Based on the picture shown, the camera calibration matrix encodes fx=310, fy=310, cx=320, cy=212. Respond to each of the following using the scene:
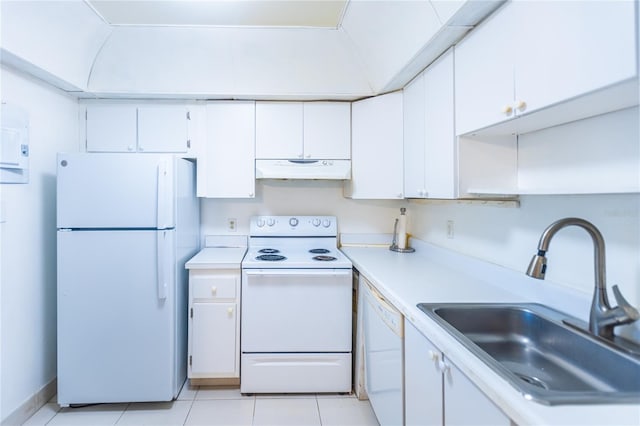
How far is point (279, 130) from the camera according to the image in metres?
2.45

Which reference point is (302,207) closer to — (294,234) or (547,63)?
(294,234)

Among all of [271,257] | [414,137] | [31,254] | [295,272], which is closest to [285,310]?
[295,272]

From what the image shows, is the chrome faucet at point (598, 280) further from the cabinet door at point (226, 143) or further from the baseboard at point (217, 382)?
the baseboard at point (217, 382)

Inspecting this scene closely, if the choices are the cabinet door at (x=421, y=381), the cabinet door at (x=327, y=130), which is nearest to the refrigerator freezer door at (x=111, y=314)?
the cabinet door at (x=327, y=130)

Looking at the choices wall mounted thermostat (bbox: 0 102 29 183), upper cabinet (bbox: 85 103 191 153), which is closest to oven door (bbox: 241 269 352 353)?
upper cabinet (bbox: 85 103 191 153)

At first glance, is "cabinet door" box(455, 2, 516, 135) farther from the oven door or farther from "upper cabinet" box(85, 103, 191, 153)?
"upper cabinet" box(85, 103, 191, 153)

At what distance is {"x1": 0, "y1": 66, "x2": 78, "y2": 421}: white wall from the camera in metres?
1.80

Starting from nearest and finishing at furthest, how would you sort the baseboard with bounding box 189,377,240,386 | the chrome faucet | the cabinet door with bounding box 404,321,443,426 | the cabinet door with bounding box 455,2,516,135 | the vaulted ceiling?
the chrome faucet, the cabinet door with bounding box 404,321,443,426, the cabinet door with bounding box 455,2,516,135, the vaulted ceiling, the baseboard with bounding box 189,377,240,386

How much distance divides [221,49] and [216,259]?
5.06 feet

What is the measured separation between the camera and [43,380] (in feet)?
6.75

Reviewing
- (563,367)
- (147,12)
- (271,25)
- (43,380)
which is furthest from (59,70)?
(563,367)

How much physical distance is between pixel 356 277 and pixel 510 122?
139cm

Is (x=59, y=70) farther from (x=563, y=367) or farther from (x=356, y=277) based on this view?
(x=563, y=367)

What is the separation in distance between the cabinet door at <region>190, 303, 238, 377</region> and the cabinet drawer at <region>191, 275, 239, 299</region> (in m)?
0.06
